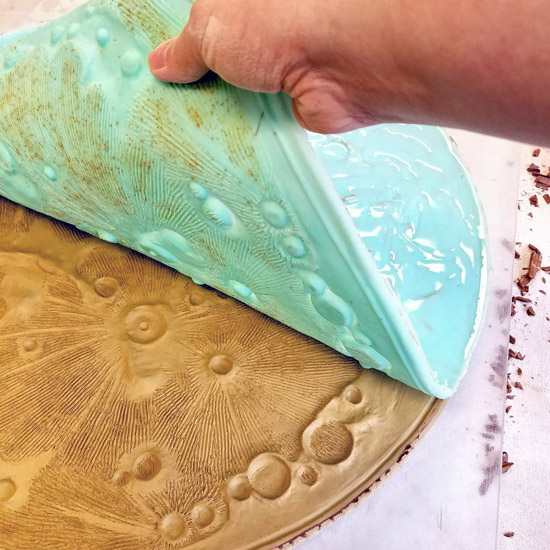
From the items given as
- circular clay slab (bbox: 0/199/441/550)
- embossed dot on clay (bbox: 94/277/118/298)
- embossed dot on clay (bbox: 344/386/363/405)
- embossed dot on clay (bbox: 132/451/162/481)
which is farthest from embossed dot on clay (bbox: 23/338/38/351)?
embossed dot on clay (bbox: 344/386/363/405)

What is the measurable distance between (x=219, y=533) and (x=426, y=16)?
1.82ft

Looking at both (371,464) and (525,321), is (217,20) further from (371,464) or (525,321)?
(525,321)

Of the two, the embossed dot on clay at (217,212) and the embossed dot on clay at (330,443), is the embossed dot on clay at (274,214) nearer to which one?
the embossed dot on clay at (217,212)

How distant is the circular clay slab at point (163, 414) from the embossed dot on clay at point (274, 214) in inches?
10.1

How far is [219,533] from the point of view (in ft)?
1.94

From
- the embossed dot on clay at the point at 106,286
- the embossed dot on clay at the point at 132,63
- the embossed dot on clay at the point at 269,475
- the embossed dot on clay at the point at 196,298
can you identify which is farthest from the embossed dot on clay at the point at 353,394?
the embossed dot on clay at the point at 132,63

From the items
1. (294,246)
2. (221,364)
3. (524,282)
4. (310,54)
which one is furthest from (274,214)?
(524,282)

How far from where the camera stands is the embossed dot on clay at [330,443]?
2.10 ft

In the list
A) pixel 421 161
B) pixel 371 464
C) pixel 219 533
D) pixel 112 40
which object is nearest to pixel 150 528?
pixel 219 533

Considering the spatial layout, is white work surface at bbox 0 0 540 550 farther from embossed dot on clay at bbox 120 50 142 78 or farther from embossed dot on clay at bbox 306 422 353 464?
embossed dot on clay at bbox 120 50 142 78

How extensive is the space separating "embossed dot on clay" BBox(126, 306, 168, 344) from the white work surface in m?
0.34

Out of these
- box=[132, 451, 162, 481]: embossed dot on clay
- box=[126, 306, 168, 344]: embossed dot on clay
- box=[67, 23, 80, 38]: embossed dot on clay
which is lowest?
box=[132, 451, 162, 481]: embossed dot on clay

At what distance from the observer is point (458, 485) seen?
0.74 meters

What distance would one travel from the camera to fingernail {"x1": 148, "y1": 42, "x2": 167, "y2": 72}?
455 millimetres
